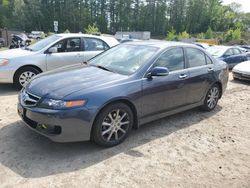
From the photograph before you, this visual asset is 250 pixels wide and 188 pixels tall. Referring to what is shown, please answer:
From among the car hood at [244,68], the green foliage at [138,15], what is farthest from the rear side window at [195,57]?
the green foliage at [138,15]

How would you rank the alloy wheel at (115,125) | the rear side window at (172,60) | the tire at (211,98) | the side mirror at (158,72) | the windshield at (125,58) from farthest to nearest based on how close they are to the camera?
the tire at (211,98)
the rear side window at (172,60)
the windshield at (125,58)
the side mirror at (158,72)
the alloy wheel at (115,125)

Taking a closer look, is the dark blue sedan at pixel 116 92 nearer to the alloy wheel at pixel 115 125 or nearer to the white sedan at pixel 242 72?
the alloy wheel at pixel 115 125

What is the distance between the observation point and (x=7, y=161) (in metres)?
3.60

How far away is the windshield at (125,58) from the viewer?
4484 mm

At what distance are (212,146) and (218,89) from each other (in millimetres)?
2115

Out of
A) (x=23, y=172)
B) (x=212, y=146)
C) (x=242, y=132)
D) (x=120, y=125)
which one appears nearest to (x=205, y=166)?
(x=212, y=146)

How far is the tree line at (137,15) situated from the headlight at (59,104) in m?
90.6

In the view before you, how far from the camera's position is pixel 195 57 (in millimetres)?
5477

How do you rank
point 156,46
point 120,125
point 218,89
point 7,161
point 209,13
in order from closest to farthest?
point 7,161 → point 120,125 → point 156,46 → point 218,89 → point 209,13

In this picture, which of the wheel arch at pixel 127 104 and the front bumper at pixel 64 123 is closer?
the front bumper at pixel 64 123

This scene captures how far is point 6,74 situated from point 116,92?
4109mm

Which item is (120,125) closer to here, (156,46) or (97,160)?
(97,160)

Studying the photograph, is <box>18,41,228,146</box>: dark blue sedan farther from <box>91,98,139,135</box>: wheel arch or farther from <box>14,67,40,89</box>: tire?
<box>14,67,40,89</box>: tire

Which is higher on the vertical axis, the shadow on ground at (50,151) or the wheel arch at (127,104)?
the wheel arch at (127,104)
